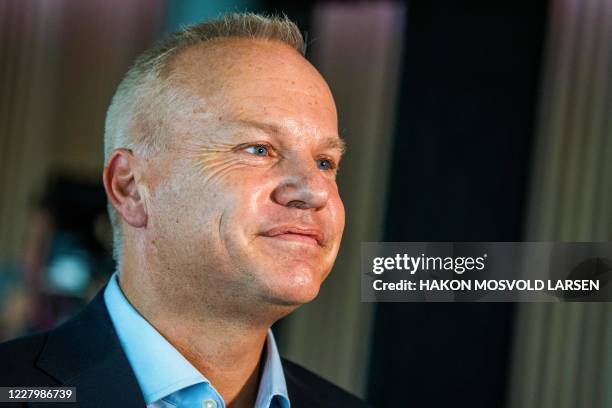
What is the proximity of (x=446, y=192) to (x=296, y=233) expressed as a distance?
217 centimetres

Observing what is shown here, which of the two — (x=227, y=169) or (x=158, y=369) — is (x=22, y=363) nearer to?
(x=158, y=369)

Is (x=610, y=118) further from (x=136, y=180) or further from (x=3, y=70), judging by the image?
(x=3, y=70)

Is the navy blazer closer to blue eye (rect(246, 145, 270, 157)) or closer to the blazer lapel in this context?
the blazer lapel

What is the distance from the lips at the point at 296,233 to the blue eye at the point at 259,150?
5.3 inches

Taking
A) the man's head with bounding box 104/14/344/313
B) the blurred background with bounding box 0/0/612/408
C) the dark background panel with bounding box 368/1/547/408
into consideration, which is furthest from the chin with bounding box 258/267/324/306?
the dark background panel with bounding box 368/1/547/408

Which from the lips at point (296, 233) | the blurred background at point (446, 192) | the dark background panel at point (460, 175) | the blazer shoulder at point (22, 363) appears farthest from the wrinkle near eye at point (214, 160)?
the dark background panel at point (460, 175)

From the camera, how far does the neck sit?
4.59ft

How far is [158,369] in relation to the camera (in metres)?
1.36

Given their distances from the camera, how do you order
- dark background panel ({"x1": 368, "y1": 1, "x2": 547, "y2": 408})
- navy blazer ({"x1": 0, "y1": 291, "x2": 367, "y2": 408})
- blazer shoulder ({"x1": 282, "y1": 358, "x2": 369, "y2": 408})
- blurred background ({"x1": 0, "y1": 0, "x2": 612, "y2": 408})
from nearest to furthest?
1. navy blazer ({"x1": 0, "y1": 291, "x2": 367, "y2": 408})
2. blazer shoulder ({"x1": 282, "y1": 358, "x2": 369, "y2": 408})
3. blurred background ({"x1": 0, "y1": 0, "x2": 612, "y2": 408})
4. dark background panel ({"x1": 368, "y1": 1, "x2": 547, "y2": 408})

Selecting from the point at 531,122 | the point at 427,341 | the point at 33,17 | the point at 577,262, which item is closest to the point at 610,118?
the point at 531,122

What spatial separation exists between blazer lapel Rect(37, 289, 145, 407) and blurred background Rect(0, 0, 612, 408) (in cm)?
158

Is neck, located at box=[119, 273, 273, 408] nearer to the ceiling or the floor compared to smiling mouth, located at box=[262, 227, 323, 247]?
nearer to the floor

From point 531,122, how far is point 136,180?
2.19m

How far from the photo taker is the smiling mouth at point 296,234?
1.32 metres
